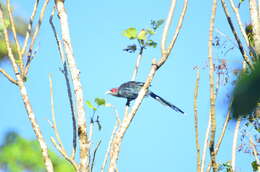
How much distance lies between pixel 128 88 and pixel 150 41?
178cm

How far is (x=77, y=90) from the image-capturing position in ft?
10.4

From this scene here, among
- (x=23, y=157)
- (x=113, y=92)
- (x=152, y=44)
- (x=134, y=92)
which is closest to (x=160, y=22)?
(x=152, y=44)

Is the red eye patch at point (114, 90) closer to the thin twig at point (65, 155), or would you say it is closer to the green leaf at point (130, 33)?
the green leaf at point (130, 33)

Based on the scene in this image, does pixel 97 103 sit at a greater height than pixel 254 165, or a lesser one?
greater

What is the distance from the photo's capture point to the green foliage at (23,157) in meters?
11.6

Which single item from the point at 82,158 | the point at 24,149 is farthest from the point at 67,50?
the point at 24,149

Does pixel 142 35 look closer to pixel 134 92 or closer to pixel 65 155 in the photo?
pixel 65 155

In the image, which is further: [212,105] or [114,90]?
[114,90]

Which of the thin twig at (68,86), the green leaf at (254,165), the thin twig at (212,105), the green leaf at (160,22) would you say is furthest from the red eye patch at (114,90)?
the thin twig at (212,105)

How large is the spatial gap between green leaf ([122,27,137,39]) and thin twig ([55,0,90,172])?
54cm

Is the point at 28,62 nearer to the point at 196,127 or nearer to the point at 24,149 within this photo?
the point at 196,127

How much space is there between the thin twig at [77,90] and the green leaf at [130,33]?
21.4 inches

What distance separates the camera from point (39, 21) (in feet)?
11.5

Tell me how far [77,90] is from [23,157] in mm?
9639
